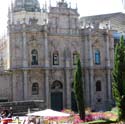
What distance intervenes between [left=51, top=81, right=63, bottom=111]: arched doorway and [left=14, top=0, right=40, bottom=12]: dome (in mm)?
20491

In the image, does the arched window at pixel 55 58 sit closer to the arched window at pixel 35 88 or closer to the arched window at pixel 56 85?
the arched window at pixel 56 85

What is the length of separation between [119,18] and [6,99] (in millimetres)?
32223

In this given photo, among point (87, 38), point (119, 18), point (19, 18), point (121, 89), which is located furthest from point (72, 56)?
point (121, 89)

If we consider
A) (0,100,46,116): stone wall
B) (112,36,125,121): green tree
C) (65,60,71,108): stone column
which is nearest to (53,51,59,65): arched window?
(65,60,71,108): stone column

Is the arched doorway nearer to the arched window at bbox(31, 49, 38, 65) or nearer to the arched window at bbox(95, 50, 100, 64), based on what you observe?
the arched window at bbox(31, 49, 38, 65)

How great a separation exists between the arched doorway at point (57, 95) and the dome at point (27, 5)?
20491 mm

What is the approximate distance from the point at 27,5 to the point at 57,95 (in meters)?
22.8

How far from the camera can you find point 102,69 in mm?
62031

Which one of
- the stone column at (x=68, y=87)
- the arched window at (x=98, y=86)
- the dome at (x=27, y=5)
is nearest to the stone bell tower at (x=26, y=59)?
the stone column at (x=68, y=87)

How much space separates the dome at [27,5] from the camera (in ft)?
244

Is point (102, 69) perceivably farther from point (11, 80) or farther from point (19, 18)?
point (19, 18)

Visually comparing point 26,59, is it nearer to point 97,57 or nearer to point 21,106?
point 21,106

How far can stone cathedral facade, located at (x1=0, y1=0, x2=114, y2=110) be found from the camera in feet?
184

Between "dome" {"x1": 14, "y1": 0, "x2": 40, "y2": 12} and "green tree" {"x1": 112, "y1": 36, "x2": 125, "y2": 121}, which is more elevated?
"dome" {"x1": 14, "y1": 0, "x2": 40, "y2": 12}
